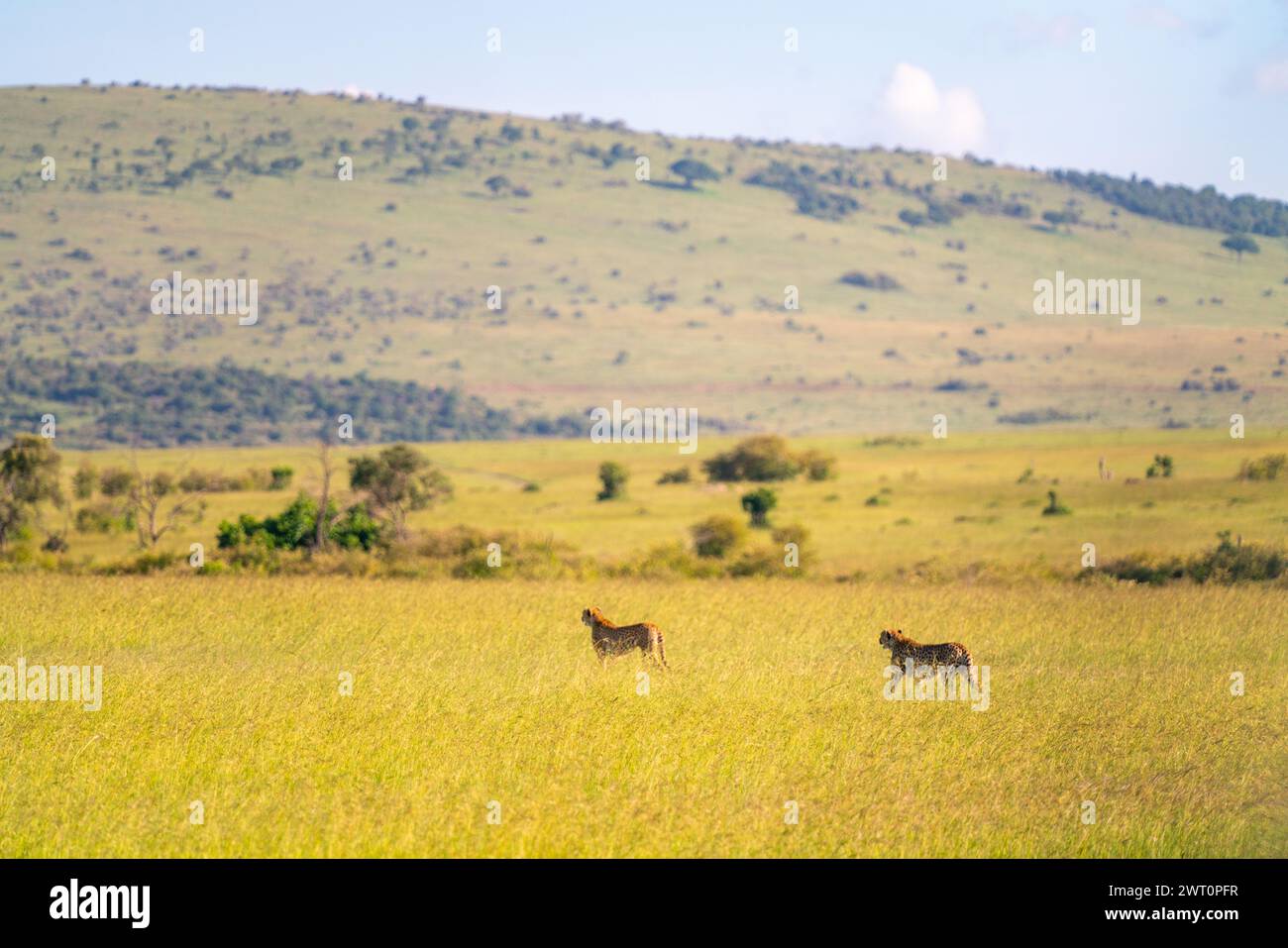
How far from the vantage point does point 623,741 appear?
523 inches

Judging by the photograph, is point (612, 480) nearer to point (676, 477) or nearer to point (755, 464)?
point (676, 477)

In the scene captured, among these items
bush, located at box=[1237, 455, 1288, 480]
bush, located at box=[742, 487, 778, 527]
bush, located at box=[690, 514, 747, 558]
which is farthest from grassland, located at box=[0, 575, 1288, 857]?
bush, located at box=[1237, 455, 1288, 480]

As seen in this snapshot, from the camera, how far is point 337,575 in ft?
95.3

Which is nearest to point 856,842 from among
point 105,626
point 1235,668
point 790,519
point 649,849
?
point 649,849

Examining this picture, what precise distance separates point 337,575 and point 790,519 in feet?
71.7

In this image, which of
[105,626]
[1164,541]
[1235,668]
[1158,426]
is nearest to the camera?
[1235,668]

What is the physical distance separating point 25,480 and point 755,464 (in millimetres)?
32798

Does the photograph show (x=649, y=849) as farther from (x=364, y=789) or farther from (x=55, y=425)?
(x=55, y=425)

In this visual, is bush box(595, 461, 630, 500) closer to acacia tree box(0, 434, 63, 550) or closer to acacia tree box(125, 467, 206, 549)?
acacia tree box(125, 467, 206, 549)

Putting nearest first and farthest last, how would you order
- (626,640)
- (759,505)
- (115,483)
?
(626,640)
(759,505)
(115,483)

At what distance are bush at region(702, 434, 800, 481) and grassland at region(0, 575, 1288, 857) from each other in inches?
1628

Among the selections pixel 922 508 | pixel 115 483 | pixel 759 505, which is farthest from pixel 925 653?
pixel 115 483

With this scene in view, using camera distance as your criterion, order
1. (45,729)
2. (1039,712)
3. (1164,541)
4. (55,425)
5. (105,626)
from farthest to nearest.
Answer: (55,425) < (1164,541) < (105,626) < (1039,712) < (45,729)

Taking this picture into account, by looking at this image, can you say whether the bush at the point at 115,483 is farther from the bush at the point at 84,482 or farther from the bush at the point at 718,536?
the bush at the point at 718,536
